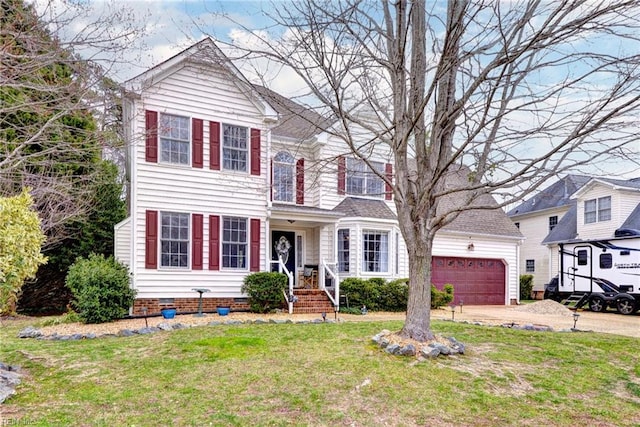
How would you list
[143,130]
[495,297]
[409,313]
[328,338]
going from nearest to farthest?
[409,313]
[328,338]
[143,130]
[495,297]

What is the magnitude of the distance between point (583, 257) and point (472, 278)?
4.34 meters

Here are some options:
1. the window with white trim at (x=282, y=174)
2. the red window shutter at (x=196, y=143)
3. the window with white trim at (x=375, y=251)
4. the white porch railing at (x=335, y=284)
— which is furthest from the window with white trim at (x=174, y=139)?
the window with white trim at (x=375, y=251)

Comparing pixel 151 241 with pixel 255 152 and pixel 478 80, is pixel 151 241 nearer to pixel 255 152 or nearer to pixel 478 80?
pixel 255 152

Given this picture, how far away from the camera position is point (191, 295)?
Answer: 12375mm

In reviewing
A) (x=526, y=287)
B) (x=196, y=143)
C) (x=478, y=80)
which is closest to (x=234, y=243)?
(x=196, y=143)

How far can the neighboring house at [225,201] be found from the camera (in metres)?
11.9

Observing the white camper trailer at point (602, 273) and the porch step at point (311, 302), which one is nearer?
the porch step at point (311, 302)

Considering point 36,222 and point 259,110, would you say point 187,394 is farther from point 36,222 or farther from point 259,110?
point 259,110

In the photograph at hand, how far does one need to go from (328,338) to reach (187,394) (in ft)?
11.4

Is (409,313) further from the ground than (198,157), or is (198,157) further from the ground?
(198,157)

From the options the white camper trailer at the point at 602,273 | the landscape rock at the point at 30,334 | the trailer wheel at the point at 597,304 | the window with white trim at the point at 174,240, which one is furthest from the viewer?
the trailer wheel at the point at 597,304

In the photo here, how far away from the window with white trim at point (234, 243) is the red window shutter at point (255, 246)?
0.18 m

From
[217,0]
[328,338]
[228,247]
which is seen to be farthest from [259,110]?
[328,338]

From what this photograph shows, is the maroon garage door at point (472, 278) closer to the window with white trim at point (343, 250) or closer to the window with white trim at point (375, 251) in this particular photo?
the window with white trim at point (375, 251)
